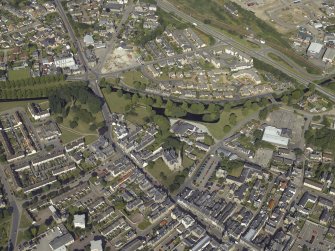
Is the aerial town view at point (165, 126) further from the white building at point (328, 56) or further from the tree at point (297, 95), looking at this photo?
the white building at point (328, 56)

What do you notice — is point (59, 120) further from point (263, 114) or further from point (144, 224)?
point (263, 114)

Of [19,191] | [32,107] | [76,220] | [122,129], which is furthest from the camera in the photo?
[32,107]

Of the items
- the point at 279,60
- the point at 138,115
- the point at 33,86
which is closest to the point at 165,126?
the point at 138,115

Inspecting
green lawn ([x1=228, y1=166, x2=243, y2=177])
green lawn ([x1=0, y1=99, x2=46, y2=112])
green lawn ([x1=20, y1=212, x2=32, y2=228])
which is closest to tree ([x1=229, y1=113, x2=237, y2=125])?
green lawn ([x1=228, y1=166, x2=243, y2=177])

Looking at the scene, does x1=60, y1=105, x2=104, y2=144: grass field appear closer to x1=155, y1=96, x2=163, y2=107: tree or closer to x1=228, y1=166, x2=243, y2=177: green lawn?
x1=155, y1=96, x2=163, y2=107: tree

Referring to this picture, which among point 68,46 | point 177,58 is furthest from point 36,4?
point 177,58

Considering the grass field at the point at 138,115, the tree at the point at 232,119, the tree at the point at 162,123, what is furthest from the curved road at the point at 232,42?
the tree at the point at 162,123

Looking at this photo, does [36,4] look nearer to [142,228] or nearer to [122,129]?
[122,129]
